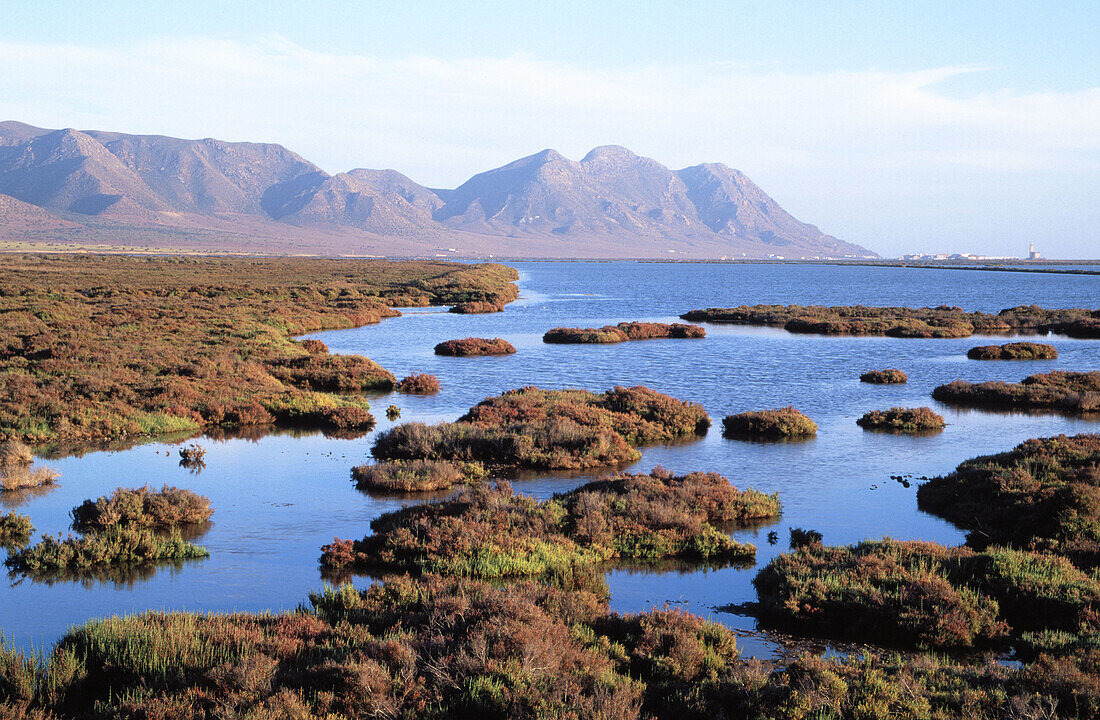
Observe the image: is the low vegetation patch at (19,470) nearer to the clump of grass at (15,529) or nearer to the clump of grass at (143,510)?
the clump of grass at (143,510)

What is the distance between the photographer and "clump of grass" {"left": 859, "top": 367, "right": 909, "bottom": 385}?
36025 mm

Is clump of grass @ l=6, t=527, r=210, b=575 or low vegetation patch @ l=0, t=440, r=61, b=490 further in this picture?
low vegetation patch @ l=0, t=440, r=61, b=490

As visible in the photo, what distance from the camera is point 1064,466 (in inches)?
692

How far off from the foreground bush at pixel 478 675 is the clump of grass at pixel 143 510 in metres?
5.59

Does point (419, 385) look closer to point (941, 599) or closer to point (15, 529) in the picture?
point (15, 529)

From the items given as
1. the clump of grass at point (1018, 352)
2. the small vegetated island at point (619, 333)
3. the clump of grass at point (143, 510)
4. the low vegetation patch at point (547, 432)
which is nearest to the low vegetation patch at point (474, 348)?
the small vegetated island at point (619, 333)

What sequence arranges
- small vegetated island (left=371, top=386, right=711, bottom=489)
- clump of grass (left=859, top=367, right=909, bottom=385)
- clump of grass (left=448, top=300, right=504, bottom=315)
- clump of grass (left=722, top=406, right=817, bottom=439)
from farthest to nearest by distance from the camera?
clump of grass (left=448, top=300, right=504, bottom=315) → clump of grass (left=859, top=367, right=909, bottom=385) → clump of grass (left=722, top=406, right=817, bottom=439) → small vegetated island (left=371, top=386, right=711, bottom=489)

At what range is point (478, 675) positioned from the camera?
26.0ft

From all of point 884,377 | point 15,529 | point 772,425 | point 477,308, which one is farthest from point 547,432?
point 477,308

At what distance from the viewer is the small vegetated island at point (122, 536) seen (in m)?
13.1

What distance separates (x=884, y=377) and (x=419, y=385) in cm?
1947

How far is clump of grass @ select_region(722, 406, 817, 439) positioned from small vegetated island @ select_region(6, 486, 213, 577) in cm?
1501

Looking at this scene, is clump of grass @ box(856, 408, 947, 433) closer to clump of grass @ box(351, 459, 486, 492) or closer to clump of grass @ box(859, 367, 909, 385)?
clump of grass @ box(859, 367, 909, 385)

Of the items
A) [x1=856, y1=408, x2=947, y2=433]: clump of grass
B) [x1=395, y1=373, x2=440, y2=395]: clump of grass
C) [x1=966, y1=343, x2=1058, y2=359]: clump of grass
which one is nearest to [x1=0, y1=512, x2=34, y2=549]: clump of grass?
[x1=395, y1=373, x2=440, y2=395]: clump of grass
